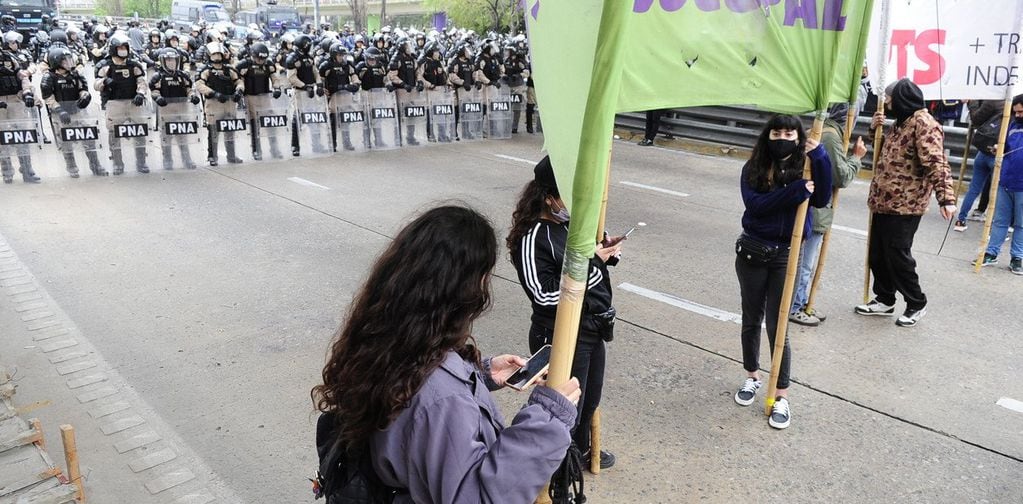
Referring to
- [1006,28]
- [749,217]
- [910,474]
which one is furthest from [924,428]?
[1006,28]

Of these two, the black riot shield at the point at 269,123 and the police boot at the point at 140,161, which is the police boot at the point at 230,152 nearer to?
the black riot shield at the point at 269,123

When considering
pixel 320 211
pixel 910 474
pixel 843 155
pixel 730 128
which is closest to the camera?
pixel 910 474

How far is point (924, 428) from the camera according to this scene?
4.56m

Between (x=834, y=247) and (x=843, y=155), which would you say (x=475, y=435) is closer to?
(x=843, y=155)

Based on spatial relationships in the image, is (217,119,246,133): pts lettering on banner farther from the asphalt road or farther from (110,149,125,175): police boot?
the asphalt road

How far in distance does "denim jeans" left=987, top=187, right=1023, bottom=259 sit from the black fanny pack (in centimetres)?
462

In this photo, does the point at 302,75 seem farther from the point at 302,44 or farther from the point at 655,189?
the point at 655,189

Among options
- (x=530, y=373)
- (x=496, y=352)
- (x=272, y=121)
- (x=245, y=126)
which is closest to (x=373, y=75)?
(x=272, y=121)

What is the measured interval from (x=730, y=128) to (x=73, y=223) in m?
11.6

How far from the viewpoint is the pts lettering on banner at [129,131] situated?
452 inches

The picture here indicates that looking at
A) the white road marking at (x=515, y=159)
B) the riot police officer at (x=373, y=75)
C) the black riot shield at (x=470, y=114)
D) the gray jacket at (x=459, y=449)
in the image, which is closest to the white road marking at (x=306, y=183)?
the riot police officer at (x=373, y=75)

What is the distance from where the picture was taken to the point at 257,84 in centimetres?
1269

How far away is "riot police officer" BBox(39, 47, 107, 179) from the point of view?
1086cm

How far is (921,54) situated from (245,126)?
10.4 m
